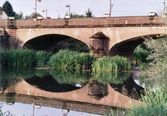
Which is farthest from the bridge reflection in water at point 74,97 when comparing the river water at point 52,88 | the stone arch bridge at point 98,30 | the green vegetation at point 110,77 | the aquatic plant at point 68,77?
the stone arch bridge at point 98,30

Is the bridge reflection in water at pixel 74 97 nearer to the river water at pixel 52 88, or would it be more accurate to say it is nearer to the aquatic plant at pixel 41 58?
the river water at pixel 52 88

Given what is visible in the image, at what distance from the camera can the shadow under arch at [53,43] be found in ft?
182

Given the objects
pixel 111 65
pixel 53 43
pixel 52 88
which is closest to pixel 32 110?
pixel 52 88

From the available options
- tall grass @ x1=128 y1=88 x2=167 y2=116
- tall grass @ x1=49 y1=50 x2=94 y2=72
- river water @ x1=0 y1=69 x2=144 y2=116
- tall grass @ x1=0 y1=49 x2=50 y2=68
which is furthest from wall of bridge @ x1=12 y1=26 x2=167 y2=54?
tall grass @ x1=128 y1=88 x2=167 y2=116

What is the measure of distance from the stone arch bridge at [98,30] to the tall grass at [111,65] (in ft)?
9.03

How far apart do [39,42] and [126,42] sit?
1268 cm

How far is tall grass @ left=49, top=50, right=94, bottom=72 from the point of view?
42.7m

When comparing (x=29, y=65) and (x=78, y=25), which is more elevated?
(x=78, y=25)

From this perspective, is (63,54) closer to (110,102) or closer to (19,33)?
(19,33)

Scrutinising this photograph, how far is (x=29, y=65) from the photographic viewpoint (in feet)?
151

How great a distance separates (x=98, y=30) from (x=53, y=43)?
1382 cm

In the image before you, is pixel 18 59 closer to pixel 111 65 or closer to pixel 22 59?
pixel 22 59

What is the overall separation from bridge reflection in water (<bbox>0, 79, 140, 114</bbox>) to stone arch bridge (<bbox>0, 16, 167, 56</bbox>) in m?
14.0

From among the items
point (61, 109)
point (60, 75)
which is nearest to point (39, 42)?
point (60, 75)
